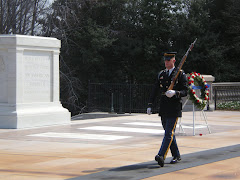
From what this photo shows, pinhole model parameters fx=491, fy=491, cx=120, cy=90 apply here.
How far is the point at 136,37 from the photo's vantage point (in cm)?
3912

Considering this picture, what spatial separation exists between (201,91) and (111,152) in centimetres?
470

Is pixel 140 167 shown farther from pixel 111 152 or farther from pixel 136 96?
pixel 136 96

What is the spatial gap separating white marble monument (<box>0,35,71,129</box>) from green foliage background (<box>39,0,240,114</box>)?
19757 millimetres

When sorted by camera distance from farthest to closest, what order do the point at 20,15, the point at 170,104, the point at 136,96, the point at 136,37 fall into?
the point at 136,37 → the point at 20,15 → the point at 136,96 → the point at 170,104

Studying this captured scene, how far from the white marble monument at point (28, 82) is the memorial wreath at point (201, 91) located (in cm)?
472

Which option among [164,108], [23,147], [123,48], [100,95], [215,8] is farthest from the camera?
[215,8]

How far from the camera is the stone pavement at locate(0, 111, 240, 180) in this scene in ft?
24.9

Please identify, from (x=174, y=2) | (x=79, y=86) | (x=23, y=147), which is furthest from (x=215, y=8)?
(x=23, y=147)

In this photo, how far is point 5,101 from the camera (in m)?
14.9

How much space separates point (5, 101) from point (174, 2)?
24.7 m

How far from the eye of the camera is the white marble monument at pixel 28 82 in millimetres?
14586

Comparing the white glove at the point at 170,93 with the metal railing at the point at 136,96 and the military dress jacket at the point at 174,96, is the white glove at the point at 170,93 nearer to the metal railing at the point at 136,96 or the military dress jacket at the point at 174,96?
the military dress jacket at the point at 174,96

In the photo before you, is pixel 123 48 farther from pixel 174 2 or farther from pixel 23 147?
pixel 23 147

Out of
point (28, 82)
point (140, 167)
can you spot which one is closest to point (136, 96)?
point (28, 82)
